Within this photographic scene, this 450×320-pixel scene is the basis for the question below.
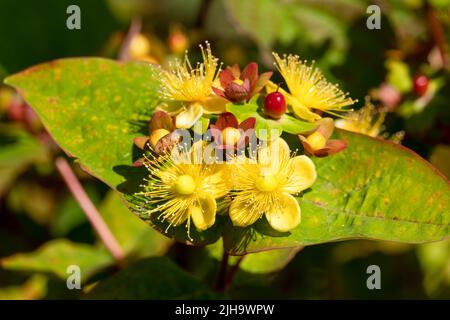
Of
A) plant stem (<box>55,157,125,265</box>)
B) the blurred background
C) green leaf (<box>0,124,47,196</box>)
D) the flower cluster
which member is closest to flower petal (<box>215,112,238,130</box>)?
the flower cluster

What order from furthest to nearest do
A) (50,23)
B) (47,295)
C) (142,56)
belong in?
1. (50,23)
2. (142,56)
3. (47,295)

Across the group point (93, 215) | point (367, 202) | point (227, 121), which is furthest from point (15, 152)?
point (367, 202)

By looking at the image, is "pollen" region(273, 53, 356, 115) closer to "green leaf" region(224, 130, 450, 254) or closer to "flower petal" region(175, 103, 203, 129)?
"green leaf" region(224, 130, 450, 254)

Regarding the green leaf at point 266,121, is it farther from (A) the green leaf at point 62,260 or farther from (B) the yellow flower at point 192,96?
(A) the green leaf at point 62,260

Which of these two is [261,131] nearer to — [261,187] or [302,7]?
[261,187]
